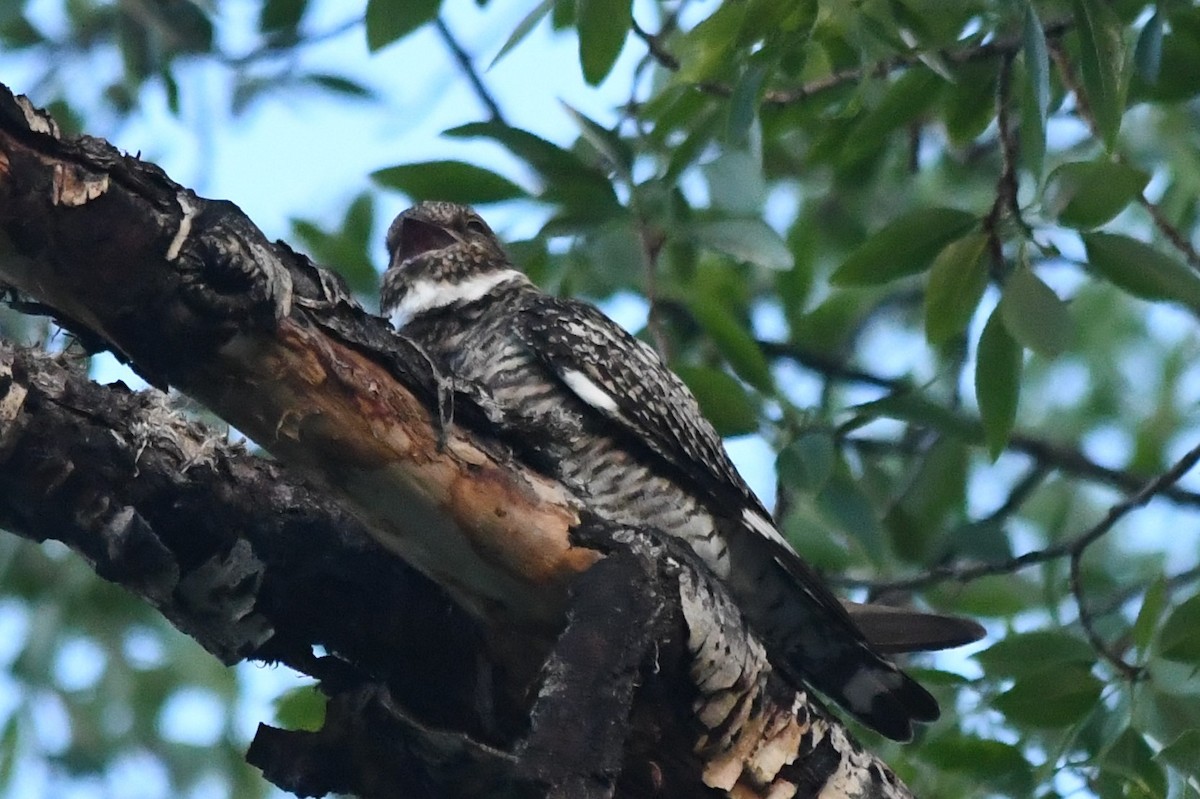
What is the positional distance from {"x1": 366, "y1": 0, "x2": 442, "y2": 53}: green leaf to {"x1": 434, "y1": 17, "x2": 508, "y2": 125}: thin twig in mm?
1630

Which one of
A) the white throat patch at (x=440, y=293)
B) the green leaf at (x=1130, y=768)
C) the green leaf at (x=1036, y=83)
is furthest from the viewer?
the white throat patch at (x=440, y=293)

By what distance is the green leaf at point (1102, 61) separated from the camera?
228cm

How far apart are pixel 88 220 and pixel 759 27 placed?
126cm

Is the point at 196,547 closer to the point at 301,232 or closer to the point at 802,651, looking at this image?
the point at 802,651

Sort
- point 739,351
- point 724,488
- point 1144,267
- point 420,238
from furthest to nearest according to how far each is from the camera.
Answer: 1. point 420,238
2. point 739,351
3. point 724,488
4. point 1144,267

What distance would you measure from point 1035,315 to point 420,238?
6.34ft

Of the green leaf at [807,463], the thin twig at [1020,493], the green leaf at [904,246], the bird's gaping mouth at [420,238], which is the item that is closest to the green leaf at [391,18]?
the green leaf at [904,246]

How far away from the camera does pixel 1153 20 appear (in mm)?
2496

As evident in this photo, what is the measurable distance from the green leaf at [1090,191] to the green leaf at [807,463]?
0.68m

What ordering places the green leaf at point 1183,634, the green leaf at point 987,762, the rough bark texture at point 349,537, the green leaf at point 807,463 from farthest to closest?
1. the green leaf at point 807,463
2. the green leaf at point 987,762
3. the green leaf at point 1183,634
4. the rough bark texture at point 349,537

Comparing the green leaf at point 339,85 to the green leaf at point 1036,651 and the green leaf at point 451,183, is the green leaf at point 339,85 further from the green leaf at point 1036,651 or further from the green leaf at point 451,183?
the green leaf at point 1036,651

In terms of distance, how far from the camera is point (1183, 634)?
256 cm

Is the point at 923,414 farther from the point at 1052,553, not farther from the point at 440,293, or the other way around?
the point at 440,293

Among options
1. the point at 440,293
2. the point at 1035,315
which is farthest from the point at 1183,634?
the point at 440,293
